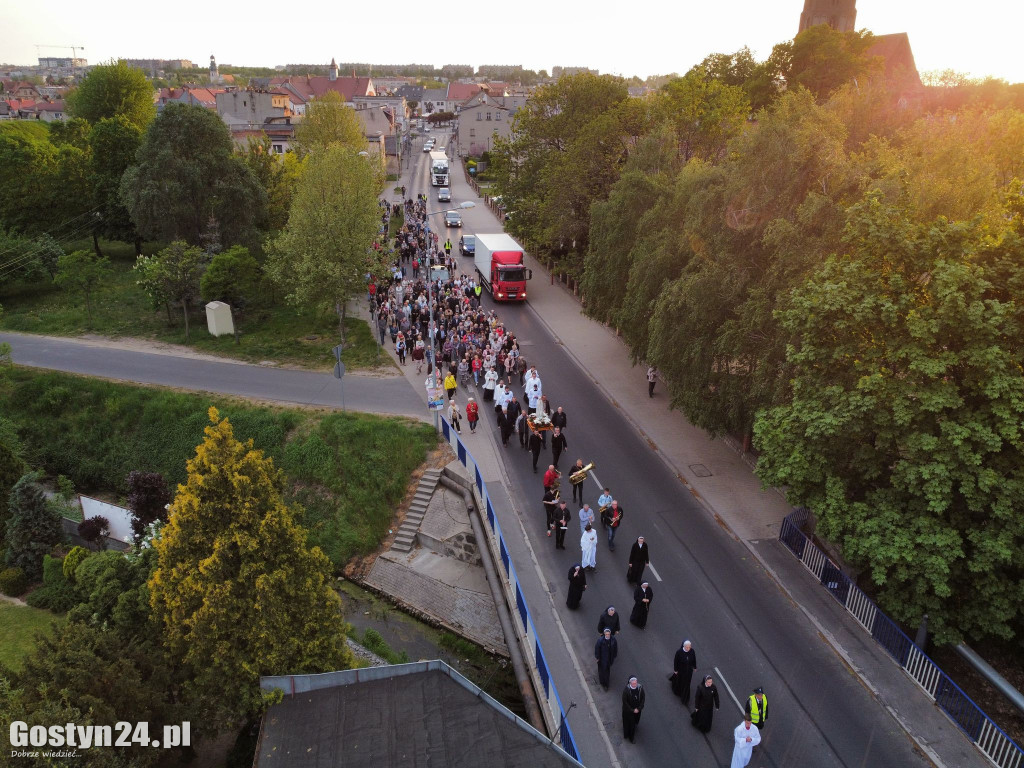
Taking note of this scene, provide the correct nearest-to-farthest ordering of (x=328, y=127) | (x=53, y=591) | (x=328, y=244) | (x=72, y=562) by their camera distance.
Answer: (x=72, y=562)
(x=53, y=591)
(x=328, y=244)
(x=328, y=127)

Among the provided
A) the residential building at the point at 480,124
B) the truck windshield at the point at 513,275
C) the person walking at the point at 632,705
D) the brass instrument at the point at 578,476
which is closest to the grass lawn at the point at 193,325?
the truck windshield at the point at 513,275

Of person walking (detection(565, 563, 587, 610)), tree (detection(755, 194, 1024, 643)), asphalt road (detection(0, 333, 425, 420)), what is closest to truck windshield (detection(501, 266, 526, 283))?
asphalt road (detection(0, 333, 425, 420))

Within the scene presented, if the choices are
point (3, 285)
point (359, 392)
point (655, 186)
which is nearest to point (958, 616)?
point (655, 186)

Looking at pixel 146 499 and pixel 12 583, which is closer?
pixel 12 583

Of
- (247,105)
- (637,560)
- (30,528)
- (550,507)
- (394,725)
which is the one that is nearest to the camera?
(394,725)

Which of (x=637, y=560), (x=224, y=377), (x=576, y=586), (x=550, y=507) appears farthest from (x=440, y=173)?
(x=576, y=586)

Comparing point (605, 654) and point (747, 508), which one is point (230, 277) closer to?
point (747, 508)

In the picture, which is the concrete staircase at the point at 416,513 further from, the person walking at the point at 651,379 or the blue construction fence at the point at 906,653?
the blue construction fence at the point at 906,653

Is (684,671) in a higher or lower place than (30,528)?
higher

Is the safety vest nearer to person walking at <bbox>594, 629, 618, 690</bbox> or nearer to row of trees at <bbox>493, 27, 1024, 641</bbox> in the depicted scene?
person walking at <bbox>594, 629, 618, 690</bbox>
